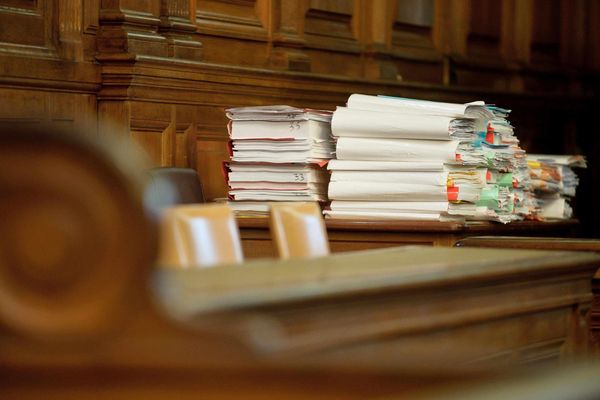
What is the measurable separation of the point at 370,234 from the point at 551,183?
1.36 metres

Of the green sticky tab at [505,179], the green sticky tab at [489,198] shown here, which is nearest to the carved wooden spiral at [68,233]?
the green sticky tab at [489,198]

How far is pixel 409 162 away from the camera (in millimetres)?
4875

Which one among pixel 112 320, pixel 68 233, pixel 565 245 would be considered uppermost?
pixel 68 233

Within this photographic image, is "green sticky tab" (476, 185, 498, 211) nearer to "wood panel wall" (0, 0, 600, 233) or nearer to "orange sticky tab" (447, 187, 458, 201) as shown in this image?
"orange sticky tab" (447, 187, 458, 201)

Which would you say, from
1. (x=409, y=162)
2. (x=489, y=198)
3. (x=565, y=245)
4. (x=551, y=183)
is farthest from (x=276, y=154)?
(x=551, y=183)

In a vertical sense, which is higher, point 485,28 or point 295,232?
point 485,28

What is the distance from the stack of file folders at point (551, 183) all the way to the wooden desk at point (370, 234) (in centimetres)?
94

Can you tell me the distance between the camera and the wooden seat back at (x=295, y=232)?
352 centimetres

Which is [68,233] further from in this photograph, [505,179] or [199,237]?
[505,179]

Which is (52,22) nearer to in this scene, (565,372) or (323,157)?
(323,157)

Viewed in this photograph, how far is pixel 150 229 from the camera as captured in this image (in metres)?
1.77

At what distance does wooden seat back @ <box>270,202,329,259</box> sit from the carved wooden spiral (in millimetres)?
1697

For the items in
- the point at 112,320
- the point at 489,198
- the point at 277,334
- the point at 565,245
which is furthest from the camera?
the point at 489,198

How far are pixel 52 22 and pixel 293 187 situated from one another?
3.48 feet
